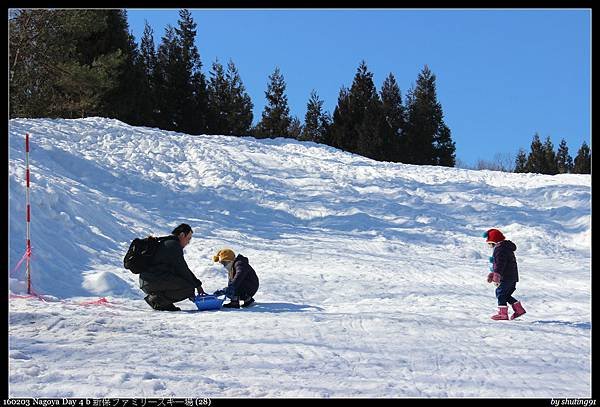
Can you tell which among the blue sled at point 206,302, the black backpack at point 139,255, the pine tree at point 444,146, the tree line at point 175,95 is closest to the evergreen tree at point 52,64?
the tree line at point 175,95

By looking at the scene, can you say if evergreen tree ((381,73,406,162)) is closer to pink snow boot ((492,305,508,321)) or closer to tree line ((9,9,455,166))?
tree line ((9,9,455,166))

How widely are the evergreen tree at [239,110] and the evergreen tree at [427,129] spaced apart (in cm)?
1162

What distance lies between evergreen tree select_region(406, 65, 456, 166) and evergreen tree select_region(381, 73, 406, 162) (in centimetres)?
64

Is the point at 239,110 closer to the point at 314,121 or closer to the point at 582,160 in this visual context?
the point at 314,121

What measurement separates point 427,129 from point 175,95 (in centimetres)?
1845

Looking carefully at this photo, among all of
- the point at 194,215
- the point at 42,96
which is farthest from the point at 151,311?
the point at 42,96

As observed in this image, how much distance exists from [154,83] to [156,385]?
34.4 m

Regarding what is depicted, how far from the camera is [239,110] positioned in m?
38.8

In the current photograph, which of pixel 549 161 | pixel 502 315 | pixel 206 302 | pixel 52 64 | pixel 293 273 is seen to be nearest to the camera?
pixel 502 315

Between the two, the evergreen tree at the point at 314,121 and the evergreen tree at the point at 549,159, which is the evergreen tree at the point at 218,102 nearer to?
the evergreen tree at the point at 314,121

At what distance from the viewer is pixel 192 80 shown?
122ft

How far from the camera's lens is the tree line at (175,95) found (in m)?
22.3

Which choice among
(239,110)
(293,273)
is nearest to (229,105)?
(239,110)

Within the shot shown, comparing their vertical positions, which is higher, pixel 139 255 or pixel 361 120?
pixel 361 120
